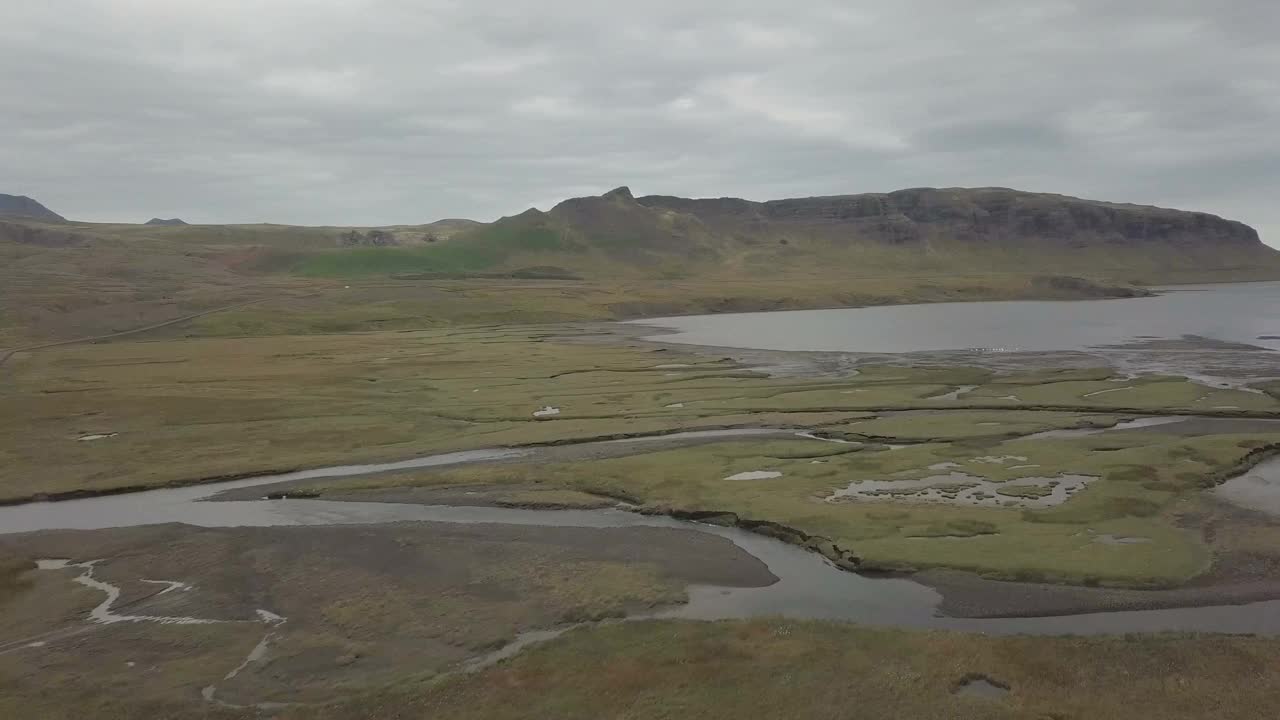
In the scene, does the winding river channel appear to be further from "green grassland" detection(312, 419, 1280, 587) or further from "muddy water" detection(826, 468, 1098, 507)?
"muddy water" detection(826, 468, 1098, 507)

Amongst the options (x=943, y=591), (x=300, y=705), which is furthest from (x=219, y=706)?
(x=943, y=591)

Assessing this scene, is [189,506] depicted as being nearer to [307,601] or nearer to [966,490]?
[307,601]

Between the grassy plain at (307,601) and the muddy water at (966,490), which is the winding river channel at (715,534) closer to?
the grassy plain at (307,601)

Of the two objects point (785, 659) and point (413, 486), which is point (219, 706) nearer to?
point (785, 659)

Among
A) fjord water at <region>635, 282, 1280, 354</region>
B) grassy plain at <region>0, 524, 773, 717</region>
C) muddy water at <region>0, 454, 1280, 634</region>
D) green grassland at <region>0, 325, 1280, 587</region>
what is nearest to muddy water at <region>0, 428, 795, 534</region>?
muddy water at <region>0, 454, 1280, 634</region>

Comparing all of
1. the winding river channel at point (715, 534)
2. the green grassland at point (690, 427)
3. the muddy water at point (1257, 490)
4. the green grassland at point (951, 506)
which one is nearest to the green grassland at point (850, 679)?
the winding river channel at point (715, 534)

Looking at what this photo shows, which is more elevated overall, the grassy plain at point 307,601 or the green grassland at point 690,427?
the green grassland at point 690,427

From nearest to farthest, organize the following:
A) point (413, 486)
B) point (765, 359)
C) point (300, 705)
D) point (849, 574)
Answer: point (300, 705)
point (849, 574)
point (413, 486)
point (765, 359)
